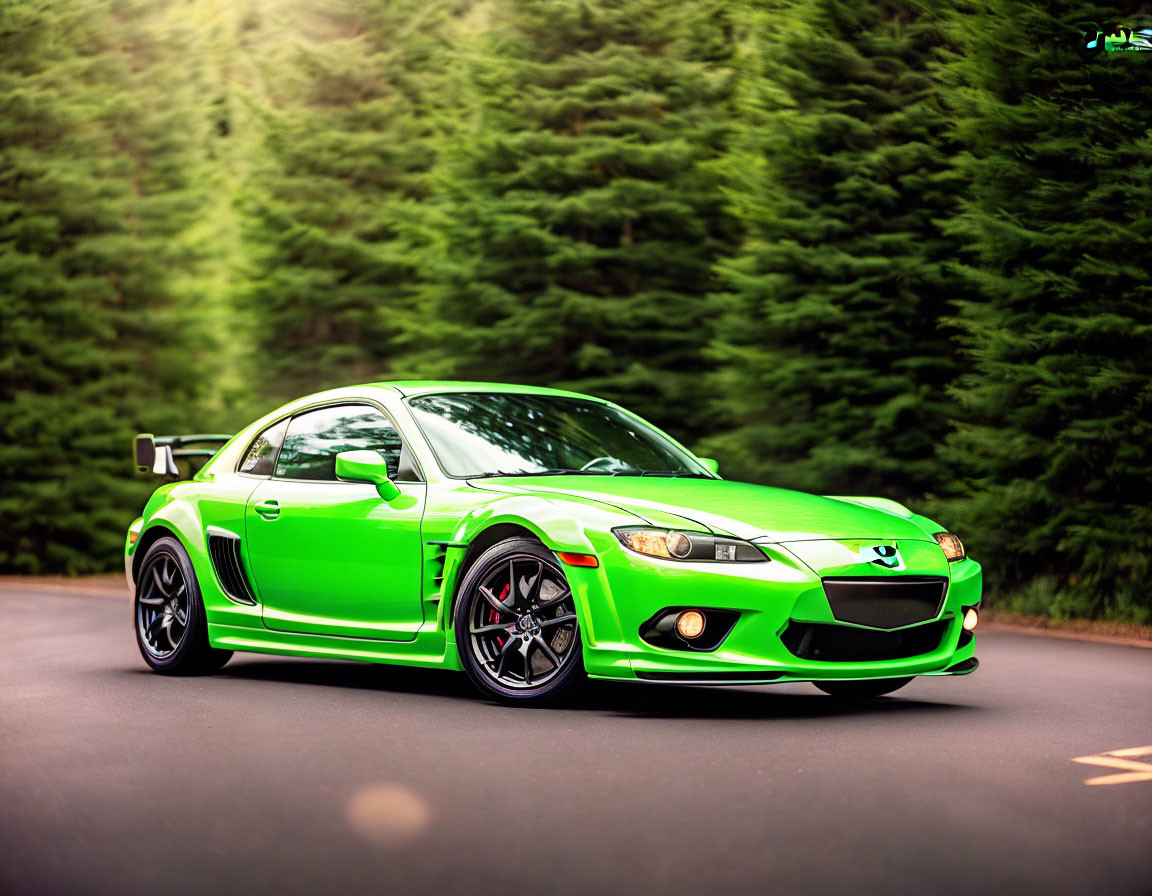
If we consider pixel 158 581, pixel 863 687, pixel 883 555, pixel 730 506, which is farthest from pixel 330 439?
pixel 883 555

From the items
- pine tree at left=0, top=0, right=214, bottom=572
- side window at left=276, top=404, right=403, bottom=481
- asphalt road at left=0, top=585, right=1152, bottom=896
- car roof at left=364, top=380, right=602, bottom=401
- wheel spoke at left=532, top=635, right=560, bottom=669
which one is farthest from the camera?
pine tree at left=0, top=0, right=214, bottom=572

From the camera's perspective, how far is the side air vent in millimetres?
9922

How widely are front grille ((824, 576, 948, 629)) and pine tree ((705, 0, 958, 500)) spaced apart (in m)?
8.51

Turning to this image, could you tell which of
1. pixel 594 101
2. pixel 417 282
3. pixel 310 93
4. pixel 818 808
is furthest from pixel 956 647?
pixel 310 93

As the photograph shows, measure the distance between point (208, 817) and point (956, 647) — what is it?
3.98m

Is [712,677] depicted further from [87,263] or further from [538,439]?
[87,263]

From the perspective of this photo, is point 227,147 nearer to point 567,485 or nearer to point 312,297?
point 312,297

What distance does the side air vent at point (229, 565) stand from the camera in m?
9.92

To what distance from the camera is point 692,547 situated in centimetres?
791

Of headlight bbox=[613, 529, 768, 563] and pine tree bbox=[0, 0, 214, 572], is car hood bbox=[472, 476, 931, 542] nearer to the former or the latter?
headlight bbox=[613, 529, 768, 563]

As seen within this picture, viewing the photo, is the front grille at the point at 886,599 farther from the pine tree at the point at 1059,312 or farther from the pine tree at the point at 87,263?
the pine tree at the point at 87,263

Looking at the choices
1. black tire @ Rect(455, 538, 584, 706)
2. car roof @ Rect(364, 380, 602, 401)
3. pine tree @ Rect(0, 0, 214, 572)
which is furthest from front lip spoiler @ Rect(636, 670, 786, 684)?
pine tree @ Rect(0, 0, 214, 572)

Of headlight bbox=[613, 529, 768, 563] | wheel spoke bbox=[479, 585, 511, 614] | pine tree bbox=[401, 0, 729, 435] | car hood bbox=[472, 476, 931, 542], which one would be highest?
pine tree bbox=[401, 0, 729, 435]

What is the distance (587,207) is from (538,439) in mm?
12789
